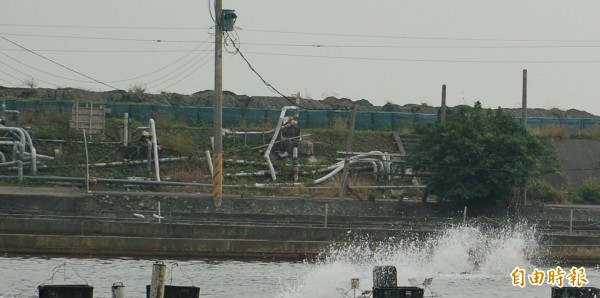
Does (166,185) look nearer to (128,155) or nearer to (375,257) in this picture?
(128,155)

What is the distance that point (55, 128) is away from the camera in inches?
2125

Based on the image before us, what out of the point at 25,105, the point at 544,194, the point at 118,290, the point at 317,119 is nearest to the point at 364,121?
the point at 317,119

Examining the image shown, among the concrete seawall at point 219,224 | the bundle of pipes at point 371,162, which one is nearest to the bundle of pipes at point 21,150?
the concrete seawall at point 219,224

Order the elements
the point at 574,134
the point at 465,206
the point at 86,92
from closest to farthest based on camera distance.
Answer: the point at 465,206, the point at 574,134, the point at 86,92

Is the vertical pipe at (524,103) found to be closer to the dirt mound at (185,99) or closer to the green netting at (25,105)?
the dirt mound at (185,99)

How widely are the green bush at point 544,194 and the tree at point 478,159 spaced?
5.57ft

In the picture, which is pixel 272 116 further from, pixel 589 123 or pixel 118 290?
pixel 118 290

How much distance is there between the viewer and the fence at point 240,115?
192 ft

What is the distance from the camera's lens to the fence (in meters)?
58.4

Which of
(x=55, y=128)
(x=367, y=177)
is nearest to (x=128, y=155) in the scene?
(x=55, y=128)

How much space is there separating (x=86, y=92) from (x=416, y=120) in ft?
58.1

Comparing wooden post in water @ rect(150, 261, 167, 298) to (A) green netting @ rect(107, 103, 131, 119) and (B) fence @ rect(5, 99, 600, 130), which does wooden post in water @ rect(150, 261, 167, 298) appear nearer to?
(B) fence @ rect(5, 99, 600, 130)

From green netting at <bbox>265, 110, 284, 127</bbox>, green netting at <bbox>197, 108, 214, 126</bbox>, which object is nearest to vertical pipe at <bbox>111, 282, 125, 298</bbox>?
green netting at <bbox>265, 110, 284, 127</bbox>

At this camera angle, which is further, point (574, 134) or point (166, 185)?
point (574, 134)
